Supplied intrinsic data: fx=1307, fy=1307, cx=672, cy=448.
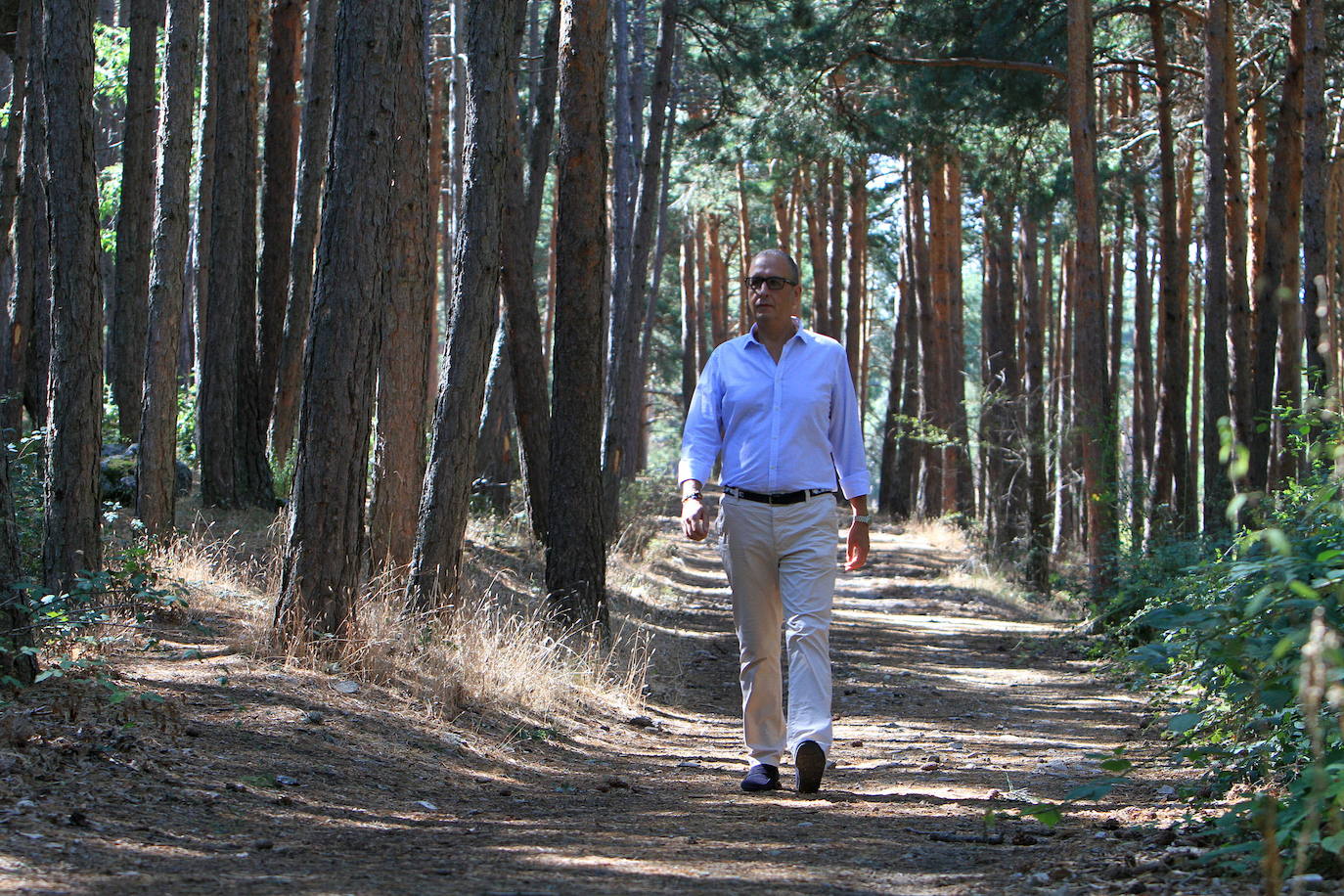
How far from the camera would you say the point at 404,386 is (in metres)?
8.93

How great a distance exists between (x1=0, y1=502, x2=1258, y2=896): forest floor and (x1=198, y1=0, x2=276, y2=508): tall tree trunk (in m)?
4.71

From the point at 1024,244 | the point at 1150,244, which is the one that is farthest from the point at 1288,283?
the point at 1150,244

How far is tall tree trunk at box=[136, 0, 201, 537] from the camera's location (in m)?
9.68

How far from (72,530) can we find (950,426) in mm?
17280

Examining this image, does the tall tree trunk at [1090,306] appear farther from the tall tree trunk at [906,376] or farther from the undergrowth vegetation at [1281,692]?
the tall tree trunk at [906,376]

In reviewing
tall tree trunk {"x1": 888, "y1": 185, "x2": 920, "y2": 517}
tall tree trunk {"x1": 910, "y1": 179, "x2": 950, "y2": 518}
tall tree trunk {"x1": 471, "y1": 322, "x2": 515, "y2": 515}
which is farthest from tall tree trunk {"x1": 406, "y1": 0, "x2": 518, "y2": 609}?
tall tree trunk {"x1": 888, "y1": 185, "x2": 920, "y2": 517}

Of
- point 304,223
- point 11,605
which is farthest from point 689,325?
point 11,605

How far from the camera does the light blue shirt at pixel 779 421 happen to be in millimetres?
5801

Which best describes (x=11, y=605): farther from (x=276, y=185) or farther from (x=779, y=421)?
(x=276, y=185)

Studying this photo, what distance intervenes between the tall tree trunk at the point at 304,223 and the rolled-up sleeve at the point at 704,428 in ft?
23.6

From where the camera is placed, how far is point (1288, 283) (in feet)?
56.1

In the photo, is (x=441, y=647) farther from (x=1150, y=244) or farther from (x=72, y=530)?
(x=1150, y=244)

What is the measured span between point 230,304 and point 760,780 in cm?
889

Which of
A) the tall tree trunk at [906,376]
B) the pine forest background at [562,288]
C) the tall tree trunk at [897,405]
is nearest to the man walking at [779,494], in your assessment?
the pine forest background at [562,288]
